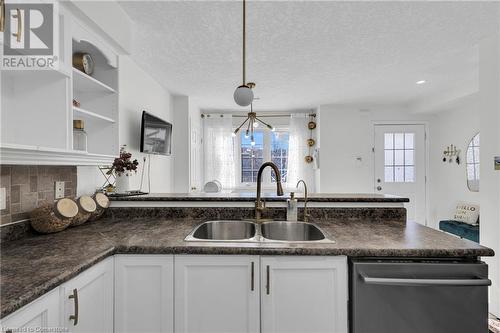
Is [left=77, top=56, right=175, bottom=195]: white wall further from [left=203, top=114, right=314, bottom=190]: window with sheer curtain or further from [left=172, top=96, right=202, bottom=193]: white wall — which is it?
[left=203, top=114, right=314, bottom=190]: window with sheer curtain

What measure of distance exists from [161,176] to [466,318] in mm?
3284

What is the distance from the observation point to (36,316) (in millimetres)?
816

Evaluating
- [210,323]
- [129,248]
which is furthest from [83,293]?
[210,323]

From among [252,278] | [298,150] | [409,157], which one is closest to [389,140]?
[409,157]

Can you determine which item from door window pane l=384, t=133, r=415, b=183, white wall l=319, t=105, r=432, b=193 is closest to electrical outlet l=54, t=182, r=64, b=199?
white wall l=319, t=105, r=432, b=193

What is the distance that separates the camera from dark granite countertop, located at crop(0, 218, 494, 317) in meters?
0.87

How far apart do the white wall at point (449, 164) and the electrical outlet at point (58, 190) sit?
15.5 ft

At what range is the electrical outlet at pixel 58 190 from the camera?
5.16 ft

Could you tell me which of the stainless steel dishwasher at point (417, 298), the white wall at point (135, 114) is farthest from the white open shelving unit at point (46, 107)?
the stainless steel dishwasher at point (417, 298)

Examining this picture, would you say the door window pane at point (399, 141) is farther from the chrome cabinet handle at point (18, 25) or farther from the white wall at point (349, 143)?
the chrome cabinet handle at point (18, 25)

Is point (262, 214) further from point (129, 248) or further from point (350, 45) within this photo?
point (350, 45)

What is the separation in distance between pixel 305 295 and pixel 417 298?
48 centimetres

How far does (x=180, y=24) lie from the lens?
204 cm

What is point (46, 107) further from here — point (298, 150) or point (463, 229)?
point (463, 229)
